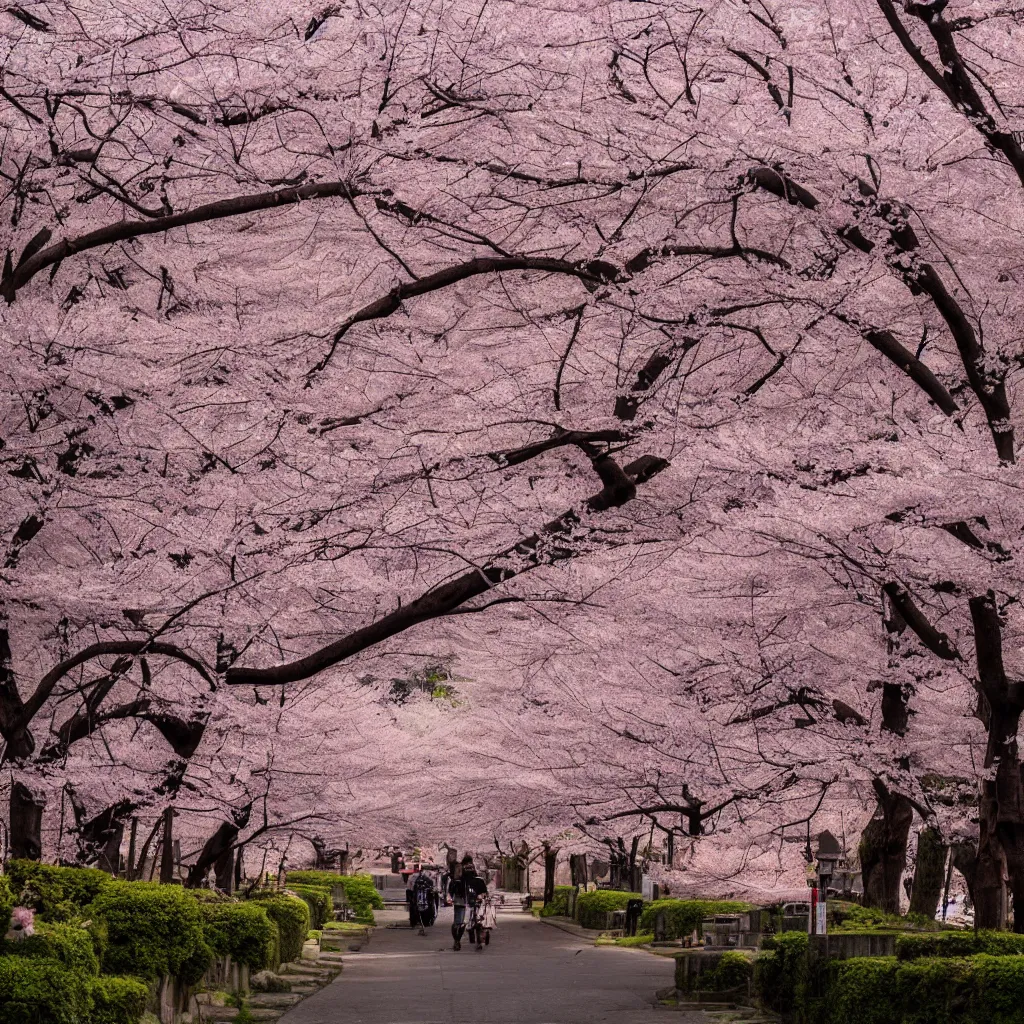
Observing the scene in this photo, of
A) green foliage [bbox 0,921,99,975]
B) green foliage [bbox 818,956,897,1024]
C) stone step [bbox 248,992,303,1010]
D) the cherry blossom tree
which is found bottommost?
stone step [bbox 248,992,303,1010]

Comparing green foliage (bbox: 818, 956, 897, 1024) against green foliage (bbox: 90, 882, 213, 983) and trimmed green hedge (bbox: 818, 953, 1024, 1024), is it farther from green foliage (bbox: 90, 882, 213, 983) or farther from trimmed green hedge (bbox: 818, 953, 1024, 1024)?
green foliage (bbox: 90, 882, 213, 983)

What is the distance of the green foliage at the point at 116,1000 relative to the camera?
9.34m

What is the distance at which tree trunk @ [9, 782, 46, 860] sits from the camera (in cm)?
1477

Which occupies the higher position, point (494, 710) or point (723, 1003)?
point (494, 710)

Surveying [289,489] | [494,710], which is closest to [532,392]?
[289,489]

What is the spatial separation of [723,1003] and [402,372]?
10083 mm

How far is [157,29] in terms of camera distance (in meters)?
9.59

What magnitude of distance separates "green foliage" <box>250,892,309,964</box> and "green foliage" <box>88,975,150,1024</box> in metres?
10.7

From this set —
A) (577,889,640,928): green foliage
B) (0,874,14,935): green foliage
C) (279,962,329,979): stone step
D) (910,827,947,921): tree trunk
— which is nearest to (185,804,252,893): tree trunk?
(279,962,329,979): stone step

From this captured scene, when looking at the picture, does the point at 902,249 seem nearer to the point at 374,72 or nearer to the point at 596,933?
the point at 374,72

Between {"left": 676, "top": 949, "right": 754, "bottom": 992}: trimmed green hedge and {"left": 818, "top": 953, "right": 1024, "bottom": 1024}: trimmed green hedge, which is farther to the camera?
{"left": 676, "top": 949, "right": 754, "bottom": 992}: trimmed green hedge

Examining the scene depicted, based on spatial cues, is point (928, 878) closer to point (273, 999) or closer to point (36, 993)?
point (273, 999)

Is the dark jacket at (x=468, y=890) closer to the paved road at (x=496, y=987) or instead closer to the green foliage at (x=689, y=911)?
the paved road at (x=496, y=987)

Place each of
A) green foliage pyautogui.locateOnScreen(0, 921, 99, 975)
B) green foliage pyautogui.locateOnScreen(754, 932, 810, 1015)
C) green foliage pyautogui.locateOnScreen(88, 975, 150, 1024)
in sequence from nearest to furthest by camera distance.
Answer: green foliage pyautogui.locateOnScreen(0, 921, 99, 975), green foliage pyautogui.locateOnScreen(88, 975, 150, 1024), green foliage pyautogui.locateOnScreen(754, 932, 810, 1015)
